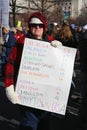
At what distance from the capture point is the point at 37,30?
15.3ft

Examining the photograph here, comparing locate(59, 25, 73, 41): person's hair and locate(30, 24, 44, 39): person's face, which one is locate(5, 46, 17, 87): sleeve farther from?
locate(59, 25, 73, 41): person's hair

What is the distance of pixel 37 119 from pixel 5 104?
3893 mm

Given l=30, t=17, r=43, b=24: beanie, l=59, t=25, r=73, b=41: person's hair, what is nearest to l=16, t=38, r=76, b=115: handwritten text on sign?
l=30, t=17, r=43, b=24: beanie

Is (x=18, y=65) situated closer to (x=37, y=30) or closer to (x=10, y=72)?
(x=10, y=72)

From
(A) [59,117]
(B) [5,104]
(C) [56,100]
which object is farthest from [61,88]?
(B) [5,104]

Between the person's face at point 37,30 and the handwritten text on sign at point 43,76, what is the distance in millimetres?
77

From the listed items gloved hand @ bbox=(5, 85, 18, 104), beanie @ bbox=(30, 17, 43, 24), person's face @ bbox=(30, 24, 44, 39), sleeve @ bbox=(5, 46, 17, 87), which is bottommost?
gloved hand @ bbox=(5, 85, 18, 104)

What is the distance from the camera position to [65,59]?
462cm

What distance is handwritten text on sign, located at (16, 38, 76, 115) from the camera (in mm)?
4629

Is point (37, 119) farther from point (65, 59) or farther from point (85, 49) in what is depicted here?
A: point (85, 49)

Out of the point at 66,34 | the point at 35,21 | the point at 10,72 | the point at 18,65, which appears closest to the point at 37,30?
the point at 35,21

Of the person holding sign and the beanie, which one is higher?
the beanie

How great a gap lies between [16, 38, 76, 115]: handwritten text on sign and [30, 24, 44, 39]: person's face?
0.08 metres

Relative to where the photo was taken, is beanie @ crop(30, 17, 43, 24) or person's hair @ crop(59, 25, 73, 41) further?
person's hair @ crop(59, 25, 73, 41)
